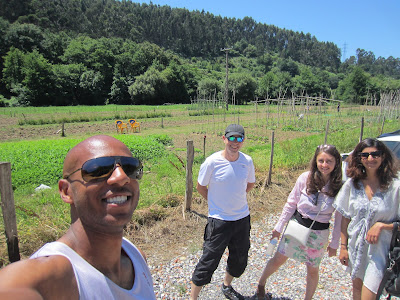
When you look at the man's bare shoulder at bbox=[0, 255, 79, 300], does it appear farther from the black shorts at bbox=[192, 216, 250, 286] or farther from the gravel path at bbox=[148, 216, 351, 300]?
the gravel path at bbox=[148, 216, 351, 300]

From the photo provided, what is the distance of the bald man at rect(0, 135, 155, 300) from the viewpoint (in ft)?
2.85

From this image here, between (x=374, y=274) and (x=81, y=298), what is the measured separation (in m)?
2.39

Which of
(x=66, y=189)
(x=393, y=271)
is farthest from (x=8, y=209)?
(x=393, y=271)

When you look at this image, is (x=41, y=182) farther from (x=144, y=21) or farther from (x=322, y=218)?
(x=144, y=21)

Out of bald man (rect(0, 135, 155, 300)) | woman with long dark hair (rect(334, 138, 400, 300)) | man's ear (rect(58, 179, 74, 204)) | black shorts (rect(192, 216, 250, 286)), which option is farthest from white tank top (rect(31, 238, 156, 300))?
woman with long dark hair (rect(334, 138, 400, 300))

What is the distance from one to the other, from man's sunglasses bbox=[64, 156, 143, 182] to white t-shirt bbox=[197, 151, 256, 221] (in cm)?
178

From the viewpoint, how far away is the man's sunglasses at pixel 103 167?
1.02 metres

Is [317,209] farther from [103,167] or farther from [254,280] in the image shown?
[103,167]

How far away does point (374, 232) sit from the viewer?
2266 mm

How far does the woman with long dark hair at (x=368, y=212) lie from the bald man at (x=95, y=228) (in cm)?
206

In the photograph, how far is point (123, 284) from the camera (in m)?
1.13

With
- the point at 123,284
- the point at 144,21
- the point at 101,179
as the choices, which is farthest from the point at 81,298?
the point at 144,21

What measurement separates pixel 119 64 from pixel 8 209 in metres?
58.8

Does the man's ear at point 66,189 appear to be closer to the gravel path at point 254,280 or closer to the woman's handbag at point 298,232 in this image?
the woman's handbag at point 298,232
